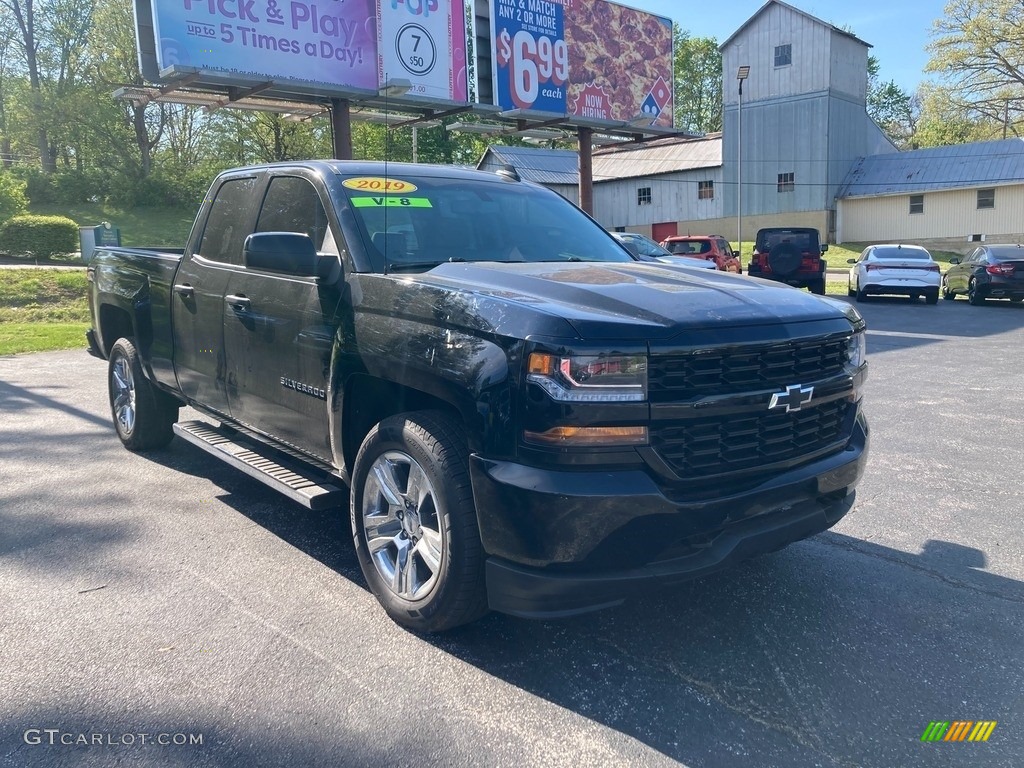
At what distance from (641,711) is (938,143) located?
65.5 meters

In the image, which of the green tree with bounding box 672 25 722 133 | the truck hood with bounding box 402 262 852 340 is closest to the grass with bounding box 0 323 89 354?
the truck hood with bounding box 402 262 852 340

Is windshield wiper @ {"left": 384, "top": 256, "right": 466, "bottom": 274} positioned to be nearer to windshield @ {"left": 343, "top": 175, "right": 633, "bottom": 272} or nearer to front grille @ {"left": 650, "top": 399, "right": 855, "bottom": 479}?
windshield @ {"left": 343, "top": 175, "right": 633, "bottom": 272}

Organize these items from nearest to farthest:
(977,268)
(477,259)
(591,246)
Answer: (477,259) < (591,246) < (977,268)

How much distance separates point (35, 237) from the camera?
24.1m

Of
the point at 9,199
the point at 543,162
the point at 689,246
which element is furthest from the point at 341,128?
the point at 543,162

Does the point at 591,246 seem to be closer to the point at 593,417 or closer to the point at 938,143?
the point at 593,417

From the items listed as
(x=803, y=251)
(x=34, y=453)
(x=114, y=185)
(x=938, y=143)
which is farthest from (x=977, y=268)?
(x=938, y=143)

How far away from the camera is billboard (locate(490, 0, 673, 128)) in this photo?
20.0 m

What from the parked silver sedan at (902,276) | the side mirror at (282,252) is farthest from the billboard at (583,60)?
the side mirror at (282,252)

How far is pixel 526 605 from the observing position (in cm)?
286

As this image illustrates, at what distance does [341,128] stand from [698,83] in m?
63.9

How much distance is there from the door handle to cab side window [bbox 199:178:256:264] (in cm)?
28

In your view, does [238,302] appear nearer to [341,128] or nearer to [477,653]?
[477,653]

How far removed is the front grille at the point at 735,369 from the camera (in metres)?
2.86
